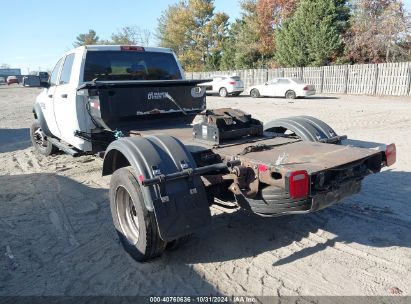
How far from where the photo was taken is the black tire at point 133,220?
11.2 feet

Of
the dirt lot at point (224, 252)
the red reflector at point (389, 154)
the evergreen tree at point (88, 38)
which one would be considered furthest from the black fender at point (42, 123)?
the evergreen tree at point (88, 38)

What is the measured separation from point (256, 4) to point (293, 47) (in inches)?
518

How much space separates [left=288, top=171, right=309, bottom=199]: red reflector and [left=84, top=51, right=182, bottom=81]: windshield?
388 cm

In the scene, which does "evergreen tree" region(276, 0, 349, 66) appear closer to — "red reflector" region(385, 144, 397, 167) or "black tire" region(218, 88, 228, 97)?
"black tire" region(218, 88, 228, 97)

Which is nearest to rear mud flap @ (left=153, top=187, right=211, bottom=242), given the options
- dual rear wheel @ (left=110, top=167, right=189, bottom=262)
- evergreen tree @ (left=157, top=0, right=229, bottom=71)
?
dual rear wheel @ (left=110, top=167, right=189, bottom=262)

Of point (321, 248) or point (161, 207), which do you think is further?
point (321, 248)

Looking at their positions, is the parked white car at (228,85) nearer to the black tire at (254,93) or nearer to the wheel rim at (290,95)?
the black tire at (254,93)

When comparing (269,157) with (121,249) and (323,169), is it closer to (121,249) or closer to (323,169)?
(323,169)

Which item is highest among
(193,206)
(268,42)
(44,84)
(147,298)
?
(268,42)

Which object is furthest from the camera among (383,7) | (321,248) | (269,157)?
(383,7)

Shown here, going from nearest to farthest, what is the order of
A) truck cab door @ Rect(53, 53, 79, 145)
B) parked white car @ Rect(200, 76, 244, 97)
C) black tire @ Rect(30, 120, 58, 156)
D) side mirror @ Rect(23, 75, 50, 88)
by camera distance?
truck cab door @ Rect(53, 53, 79, 145) < side mirror @ Rect(23, 75, 50, 88) < black tire @ Rect(30, 120, 58, 156) < parked white car @ Rect(200, 76, 244, 97)

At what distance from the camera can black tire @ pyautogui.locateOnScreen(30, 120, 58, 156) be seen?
26.5ft

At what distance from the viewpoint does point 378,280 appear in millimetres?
3268

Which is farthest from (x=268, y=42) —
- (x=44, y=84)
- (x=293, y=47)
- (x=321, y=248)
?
(x=321, y=248)
